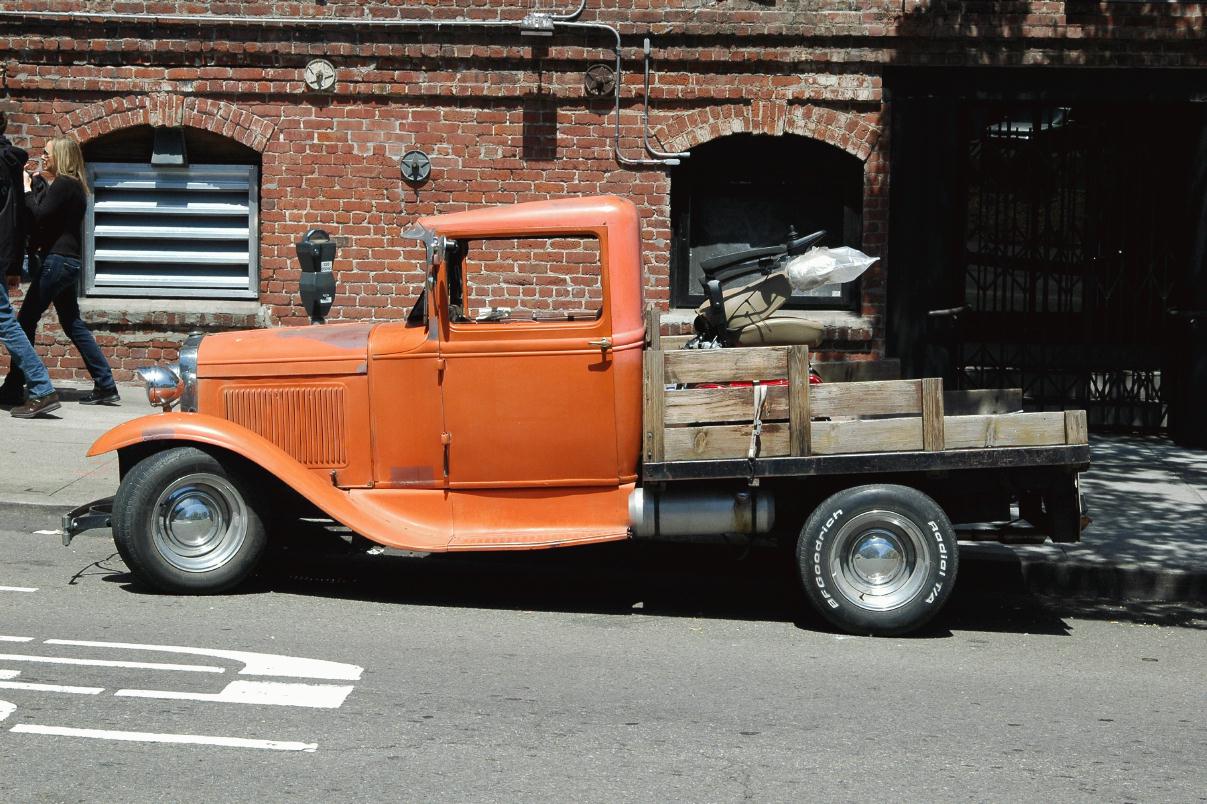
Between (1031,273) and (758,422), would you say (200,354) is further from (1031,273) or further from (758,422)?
(1031,273)

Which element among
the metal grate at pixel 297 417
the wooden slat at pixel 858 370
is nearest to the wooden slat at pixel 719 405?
the wooden slat at pixel 858 370

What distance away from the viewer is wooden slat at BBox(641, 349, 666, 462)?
282 inches

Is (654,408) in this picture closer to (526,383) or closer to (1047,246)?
(526,383)

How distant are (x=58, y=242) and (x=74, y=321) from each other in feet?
2.13

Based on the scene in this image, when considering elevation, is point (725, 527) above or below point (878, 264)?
below

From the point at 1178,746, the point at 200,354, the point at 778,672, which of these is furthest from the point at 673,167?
the point at 1178,746

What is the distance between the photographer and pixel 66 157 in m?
11.3

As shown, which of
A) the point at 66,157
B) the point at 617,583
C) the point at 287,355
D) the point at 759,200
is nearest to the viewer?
the point at 287,355

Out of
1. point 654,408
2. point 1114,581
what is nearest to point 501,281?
point 654,408

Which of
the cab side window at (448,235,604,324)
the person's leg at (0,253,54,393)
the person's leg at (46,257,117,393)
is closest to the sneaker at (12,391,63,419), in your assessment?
the person's leg at (0,253,54,393)

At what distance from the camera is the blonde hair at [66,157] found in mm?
11305

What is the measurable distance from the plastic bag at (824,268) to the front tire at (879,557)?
3.88ft

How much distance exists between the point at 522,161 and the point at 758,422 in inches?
239

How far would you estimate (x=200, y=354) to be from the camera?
25.3ft
